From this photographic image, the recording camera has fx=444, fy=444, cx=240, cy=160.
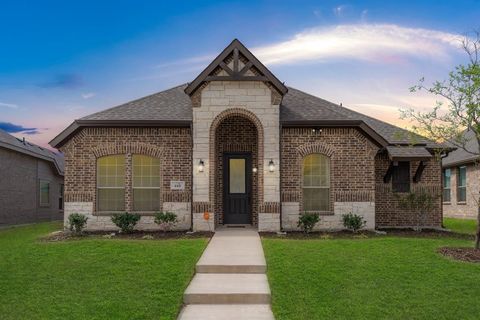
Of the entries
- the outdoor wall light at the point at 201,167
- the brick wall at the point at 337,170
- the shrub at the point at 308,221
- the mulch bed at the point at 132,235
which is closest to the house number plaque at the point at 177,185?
the outdoor wall light at the point at 201,167

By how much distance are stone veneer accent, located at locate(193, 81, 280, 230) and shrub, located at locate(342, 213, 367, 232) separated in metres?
2.39

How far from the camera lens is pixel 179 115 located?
16.1m

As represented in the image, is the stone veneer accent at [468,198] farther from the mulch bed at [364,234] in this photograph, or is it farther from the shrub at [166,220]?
the shrub at [166,220]

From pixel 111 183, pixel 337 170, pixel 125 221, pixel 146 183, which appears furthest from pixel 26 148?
pixel 337 170

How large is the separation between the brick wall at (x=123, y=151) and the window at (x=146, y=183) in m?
0.23

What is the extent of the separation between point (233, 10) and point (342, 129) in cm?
566

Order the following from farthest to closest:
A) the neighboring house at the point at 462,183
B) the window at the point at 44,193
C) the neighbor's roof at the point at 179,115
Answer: the window at the point at 44,193 → the neighboring house at the point at 462,183 → the neighbor's roof at the point at 179,115

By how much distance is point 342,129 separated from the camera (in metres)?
15.9

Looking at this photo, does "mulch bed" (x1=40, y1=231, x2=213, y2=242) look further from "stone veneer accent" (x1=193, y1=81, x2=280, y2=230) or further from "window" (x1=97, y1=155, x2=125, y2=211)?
"stone veneer accent" (x1=193, y1=81, x2=280, y2=230)

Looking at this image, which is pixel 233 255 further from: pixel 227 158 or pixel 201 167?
pixel 227 158

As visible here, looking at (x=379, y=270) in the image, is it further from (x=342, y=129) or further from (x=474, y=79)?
(x=342, y=129)

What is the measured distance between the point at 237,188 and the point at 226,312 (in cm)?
921

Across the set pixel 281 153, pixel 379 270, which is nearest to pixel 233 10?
pixel 281 153

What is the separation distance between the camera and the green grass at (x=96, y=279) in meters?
7.41
